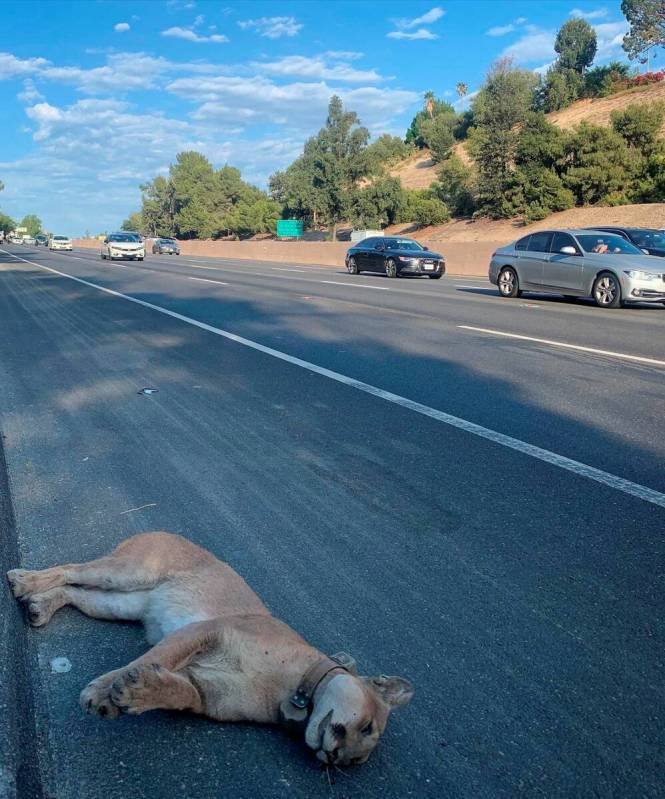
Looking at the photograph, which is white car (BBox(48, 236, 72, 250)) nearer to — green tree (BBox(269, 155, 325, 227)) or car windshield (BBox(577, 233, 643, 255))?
green tree (BBox(269, 155, 325, 227))

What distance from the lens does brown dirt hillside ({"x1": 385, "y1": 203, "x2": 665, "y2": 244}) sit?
36.5 metres

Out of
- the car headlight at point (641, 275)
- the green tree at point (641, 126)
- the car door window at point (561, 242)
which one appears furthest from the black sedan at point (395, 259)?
the green tree at point (641, 126)

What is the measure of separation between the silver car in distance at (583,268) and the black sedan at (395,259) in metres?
8.07

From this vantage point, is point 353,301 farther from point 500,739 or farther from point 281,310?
point 500,739

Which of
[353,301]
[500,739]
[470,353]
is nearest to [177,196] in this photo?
[353,301]

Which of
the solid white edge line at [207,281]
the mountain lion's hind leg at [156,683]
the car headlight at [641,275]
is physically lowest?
the solid white edge line at [207,281]

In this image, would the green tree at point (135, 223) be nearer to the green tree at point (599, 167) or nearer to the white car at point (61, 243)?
the white car at point (61, 243)

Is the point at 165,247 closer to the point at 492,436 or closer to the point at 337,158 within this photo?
the point at 337,158

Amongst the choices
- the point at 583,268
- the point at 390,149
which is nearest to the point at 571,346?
the point at 583,268

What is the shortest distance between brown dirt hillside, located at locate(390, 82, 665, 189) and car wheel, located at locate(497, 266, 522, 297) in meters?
36.0

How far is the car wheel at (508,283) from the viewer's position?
767 inches

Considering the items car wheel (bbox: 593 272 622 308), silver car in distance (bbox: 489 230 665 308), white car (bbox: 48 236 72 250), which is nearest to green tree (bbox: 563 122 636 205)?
silver car in distance (bbox: 489 230 665 308)

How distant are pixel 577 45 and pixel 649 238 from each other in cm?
6849

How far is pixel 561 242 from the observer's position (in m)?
18.0
